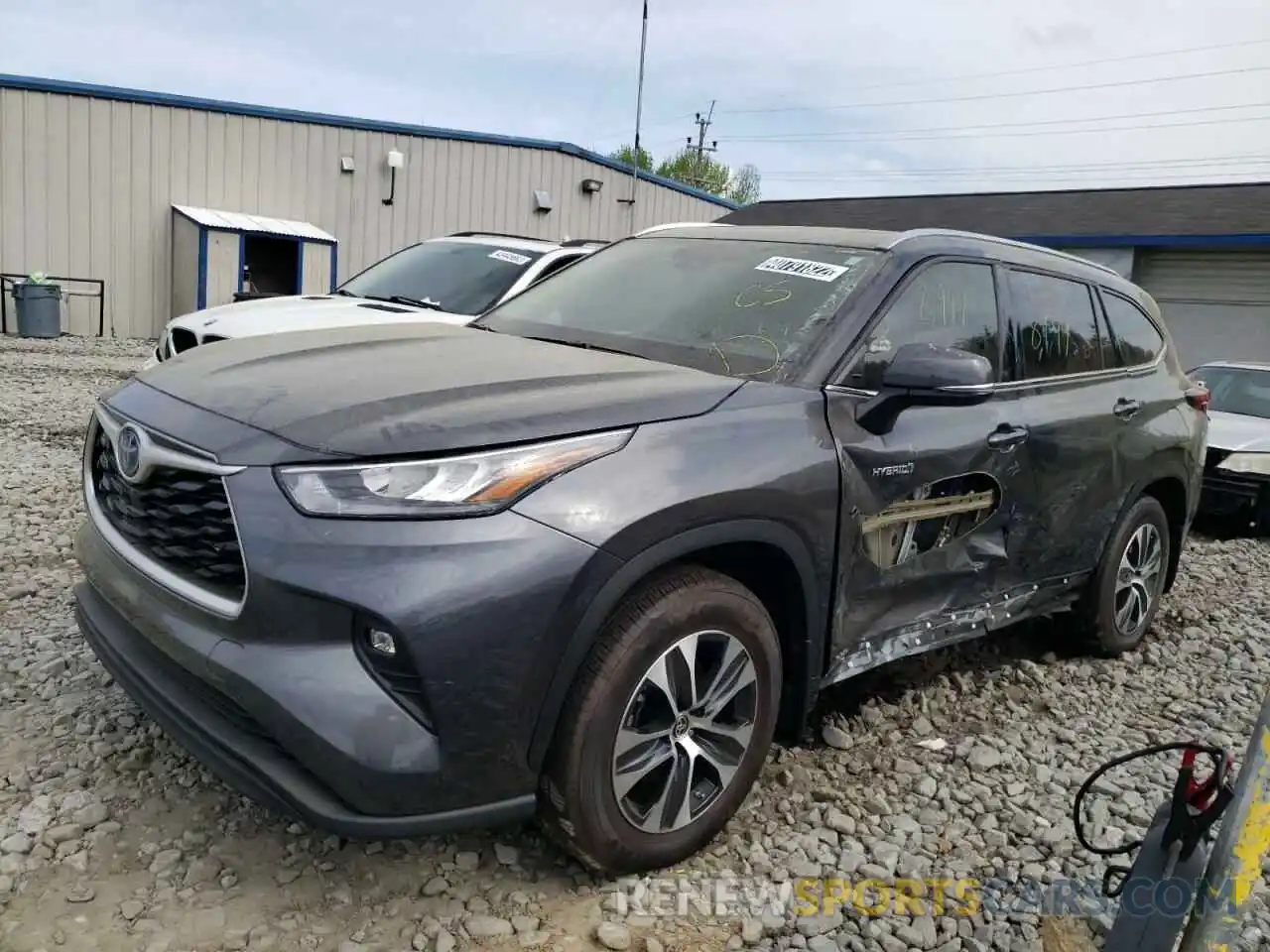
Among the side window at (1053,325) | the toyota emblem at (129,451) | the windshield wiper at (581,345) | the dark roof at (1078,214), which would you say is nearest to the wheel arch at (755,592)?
the windshield wiper at (581,345)

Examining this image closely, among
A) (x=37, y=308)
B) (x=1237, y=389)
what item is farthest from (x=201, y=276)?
(x=1237, y=389)

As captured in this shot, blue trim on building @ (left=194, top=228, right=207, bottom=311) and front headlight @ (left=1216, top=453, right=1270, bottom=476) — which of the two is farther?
blue trim on building @ (left=194, top=228, right=207, bottom=311)

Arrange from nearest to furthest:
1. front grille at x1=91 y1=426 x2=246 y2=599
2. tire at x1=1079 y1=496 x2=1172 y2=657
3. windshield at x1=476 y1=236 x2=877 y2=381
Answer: front grille at x1=91 y1=426 x2=246 y2=599 < windshield at x1=476 y1=236 x2=877 y2=381 < tire at x1=1079 y1=496 x2=1172 y2=657

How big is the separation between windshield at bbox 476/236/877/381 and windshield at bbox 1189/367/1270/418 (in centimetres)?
673

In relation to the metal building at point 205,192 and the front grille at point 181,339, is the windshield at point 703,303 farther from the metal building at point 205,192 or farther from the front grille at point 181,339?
the metal building at point 205,192

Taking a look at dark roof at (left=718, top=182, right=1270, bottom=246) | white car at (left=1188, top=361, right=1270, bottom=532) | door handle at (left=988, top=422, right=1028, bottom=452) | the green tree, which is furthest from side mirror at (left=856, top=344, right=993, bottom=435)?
the green tree

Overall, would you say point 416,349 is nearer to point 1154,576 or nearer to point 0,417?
point 1154,576

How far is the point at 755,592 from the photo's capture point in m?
2.86

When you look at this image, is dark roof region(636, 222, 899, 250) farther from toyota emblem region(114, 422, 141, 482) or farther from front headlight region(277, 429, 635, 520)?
toyota emblem region(114, 422, 141, 482)

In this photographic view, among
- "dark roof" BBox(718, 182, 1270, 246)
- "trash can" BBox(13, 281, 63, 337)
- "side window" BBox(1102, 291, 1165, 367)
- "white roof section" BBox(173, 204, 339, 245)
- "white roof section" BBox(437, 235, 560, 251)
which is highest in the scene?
"dark roof" BBox(718, 182, 1270, 246)

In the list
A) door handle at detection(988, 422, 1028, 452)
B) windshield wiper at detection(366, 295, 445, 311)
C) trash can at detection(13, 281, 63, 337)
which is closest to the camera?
door handle at detection(988, 422, 1028, 452)

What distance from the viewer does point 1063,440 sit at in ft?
12.5

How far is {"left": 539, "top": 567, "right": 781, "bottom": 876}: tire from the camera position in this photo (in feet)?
7.70

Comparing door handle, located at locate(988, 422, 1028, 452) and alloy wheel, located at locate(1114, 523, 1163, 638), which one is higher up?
door handle, located at locate(988, 422, 1028, 452)
